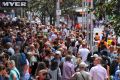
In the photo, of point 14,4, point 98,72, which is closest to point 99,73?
point 98,72

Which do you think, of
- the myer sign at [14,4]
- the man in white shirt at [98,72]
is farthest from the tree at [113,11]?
the myer sign at [14,4]

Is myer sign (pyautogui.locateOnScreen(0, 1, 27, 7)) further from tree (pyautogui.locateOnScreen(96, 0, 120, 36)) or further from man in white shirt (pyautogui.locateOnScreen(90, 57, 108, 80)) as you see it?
tree (pyautogui.locateOnScreen(96, 0, 120, 36))

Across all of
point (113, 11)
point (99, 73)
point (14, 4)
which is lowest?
point (99, 73)

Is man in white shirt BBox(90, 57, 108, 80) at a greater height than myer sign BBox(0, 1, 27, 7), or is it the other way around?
myer sign BBox(0, 1, 27, 7)

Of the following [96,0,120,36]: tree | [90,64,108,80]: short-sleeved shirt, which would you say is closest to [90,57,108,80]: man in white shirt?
[90,64,108,80]: short-sleeved shirt

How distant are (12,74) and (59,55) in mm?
3141

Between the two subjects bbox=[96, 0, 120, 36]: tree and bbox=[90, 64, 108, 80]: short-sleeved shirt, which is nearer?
bbox=[96, 0, 120, 36]: tree

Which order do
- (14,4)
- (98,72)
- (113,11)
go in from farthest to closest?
(14,4) → (98,72) → (113,11)

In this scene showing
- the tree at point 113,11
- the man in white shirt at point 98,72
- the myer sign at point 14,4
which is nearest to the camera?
the tree at point 113,11

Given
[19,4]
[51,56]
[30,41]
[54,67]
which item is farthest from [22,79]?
[19,4]

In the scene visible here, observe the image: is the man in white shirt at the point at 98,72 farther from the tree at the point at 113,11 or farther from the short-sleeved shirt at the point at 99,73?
the tree at the point at 113,11

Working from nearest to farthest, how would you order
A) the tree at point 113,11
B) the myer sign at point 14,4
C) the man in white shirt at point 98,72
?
the tree at point 113,11
the man in white shirt at point 98,72
the myer sign at point 14,4

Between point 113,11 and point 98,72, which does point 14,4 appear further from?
point 113,11

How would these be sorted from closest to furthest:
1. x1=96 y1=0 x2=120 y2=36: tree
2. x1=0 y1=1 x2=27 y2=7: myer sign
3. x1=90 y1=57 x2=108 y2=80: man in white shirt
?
x1=96 y1=0 x2=120 y2=36: tree, x1=90 y1=57 x2=108 y2=80: man in white shirt, x1=0 y1=1 x2=27 y2=7: myer sign
